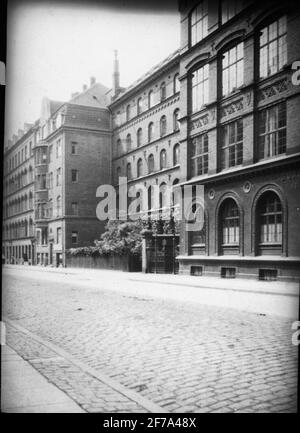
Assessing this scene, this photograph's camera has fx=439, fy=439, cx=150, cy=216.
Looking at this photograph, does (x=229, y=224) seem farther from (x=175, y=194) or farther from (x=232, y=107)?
Result: (x=175, y=194)

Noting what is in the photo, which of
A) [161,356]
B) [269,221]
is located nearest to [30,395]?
[161,356]

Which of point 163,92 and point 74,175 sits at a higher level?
point 163,92

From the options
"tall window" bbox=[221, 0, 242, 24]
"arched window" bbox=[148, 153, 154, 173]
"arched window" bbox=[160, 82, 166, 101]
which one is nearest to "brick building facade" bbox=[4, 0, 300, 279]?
"arched window" bbox=[148, 153, 154, 173]

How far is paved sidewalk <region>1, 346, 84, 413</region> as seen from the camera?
3646 millimetres

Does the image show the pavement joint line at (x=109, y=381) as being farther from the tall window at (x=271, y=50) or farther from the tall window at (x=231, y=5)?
the tall window at (x=271, y=50)

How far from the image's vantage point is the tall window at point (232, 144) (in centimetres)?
2184

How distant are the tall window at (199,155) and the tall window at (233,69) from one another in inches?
118

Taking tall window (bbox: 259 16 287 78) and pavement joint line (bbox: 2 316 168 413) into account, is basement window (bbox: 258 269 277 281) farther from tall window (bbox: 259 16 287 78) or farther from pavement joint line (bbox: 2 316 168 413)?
pavement joint line (bbox: 2 316 168 413)

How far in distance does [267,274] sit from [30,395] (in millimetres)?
16826

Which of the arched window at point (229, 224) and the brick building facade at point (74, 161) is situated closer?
the brick building facade at point (74, 161)

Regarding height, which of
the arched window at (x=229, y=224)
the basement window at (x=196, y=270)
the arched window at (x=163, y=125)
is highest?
the arched window at (x=163, y=125)

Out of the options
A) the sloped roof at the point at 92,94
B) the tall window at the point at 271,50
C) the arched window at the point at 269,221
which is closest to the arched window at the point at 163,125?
the tall window at the point at 271,50

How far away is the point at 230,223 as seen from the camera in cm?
2234

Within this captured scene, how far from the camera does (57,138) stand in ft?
43.8
